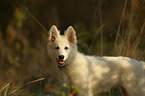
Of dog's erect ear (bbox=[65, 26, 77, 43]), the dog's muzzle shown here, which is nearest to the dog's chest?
the dog's muzzle

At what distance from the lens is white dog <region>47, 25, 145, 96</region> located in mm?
3686

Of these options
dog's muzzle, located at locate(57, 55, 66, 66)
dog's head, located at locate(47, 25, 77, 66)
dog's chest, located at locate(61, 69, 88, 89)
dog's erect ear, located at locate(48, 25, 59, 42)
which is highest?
dog's erect ear, located at locate(48, 25, 59, 42)

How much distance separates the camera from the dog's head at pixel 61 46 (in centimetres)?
362

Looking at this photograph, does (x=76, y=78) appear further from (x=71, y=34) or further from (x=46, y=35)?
(x=46, y=35)

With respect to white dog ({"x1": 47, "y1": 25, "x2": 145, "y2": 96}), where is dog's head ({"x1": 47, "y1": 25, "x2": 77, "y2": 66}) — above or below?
above

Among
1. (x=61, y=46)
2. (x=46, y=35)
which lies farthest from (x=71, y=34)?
(x=46, y=35)

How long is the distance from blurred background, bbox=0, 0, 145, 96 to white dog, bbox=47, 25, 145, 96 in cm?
92

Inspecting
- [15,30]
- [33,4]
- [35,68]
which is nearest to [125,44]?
[35,68]

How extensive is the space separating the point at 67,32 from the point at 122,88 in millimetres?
1572

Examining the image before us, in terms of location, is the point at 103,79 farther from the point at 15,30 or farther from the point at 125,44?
the point at 15,30

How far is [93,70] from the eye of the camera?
3828 mm

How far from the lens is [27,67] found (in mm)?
8797

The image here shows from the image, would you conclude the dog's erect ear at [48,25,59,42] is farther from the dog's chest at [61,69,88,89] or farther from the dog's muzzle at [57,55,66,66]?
the dog's chest at [61,69,88,89]

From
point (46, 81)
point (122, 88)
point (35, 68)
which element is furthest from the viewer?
point (35, 68)
